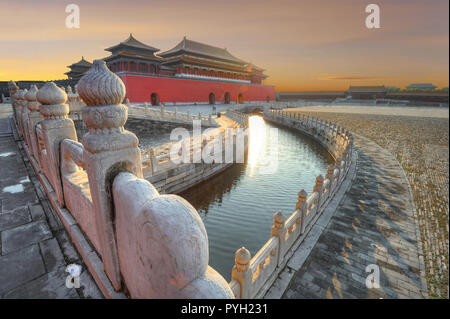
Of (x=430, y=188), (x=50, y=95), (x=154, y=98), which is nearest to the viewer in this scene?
(x=50, y=95)

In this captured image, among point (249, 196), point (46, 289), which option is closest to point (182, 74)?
point (249, 196)

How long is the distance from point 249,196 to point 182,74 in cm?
2607

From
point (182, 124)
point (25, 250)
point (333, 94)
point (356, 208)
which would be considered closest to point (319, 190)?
point (356, 208)

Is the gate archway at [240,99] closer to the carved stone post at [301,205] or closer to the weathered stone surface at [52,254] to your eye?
the carved stone post at [301,205]

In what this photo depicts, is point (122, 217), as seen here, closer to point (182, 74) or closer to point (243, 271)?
point (243, 271)

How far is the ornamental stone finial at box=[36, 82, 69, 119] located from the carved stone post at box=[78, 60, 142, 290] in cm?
216

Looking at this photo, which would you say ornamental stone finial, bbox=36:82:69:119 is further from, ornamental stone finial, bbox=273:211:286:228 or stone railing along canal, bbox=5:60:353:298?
ornamental stone finial, bbox=273:211:286:228

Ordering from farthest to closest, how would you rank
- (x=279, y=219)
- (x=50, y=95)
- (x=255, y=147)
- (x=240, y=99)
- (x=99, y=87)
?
(x=240, y=99) < (x=255, y=147) < (x=279, y=219) < (x=50, y=95) < (x=99, y=87)

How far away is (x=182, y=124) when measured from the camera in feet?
54.4

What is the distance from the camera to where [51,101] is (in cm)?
326

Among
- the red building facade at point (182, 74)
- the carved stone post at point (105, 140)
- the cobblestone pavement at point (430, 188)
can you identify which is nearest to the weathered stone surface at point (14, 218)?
the carved stone post at point (105, 140)

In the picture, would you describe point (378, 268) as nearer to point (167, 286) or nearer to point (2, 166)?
point (167, 286)

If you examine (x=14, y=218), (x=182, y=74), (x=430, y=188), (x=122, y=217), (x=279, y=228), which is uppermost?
(x=182, y=74)

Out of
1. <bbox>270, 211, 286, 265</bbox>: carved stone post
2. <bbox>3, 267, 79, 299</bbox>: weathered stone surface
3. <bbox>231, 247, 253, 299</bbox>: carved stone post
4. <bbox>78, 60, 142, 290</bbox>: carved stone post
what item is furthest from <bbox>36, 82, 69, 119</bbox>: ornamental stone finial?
<bbox>270, 211, 286, 265</bbox>: carved stone post
